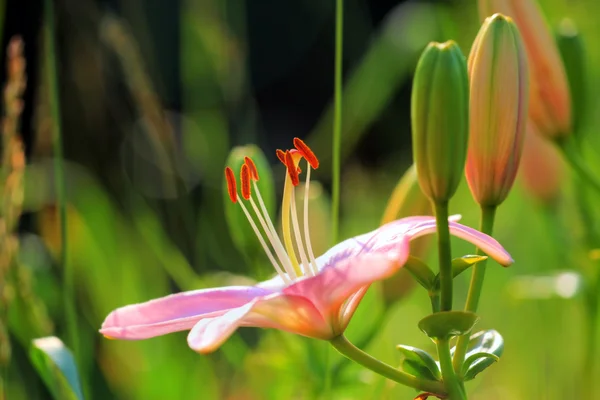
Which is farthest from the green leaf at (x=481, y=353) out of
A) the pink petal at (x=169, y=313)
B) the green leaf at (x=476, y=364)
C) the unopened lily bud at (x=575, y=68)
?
the unopened lily bud at (x=575, y=68)

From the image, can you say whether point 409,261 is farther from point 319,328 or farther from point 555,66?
point 555,66

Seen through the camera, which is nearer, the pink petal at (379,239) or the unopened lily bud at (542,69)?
the pink petal at (379,239)

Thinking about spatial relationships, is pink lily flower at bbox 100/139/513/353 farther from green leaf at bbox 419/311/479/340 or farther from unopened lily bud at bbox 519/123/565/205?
unopened lily bud at bbox 519/123/565/205

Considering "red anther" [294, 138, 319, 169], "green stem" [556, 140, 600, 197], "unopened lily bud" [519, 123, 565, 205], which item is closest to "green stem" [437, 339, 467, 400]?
"red anther" [294, 138, 319, 169]

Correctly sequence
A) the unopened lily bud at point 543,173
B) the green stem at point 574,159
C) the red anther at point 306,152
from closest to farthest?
the red anther at point 306,152, the green stem at point 574,159, the unopened lily bud at point 543,173

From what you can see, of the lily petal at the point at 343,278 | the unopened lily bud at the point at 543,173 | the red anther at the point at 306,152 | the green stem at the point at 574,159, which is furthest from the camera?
the unopened lily bud at the point at 543,173

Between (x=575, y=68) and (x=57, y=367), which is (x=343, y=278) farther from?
(x=575, y=68)

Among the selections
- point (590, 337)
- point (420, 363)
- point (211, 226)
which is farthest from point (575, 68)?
point (211, 226)

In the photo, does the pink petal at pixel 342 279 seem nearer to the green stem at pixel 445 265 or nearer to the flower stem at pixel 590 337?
the green stem at pixel 445 265
